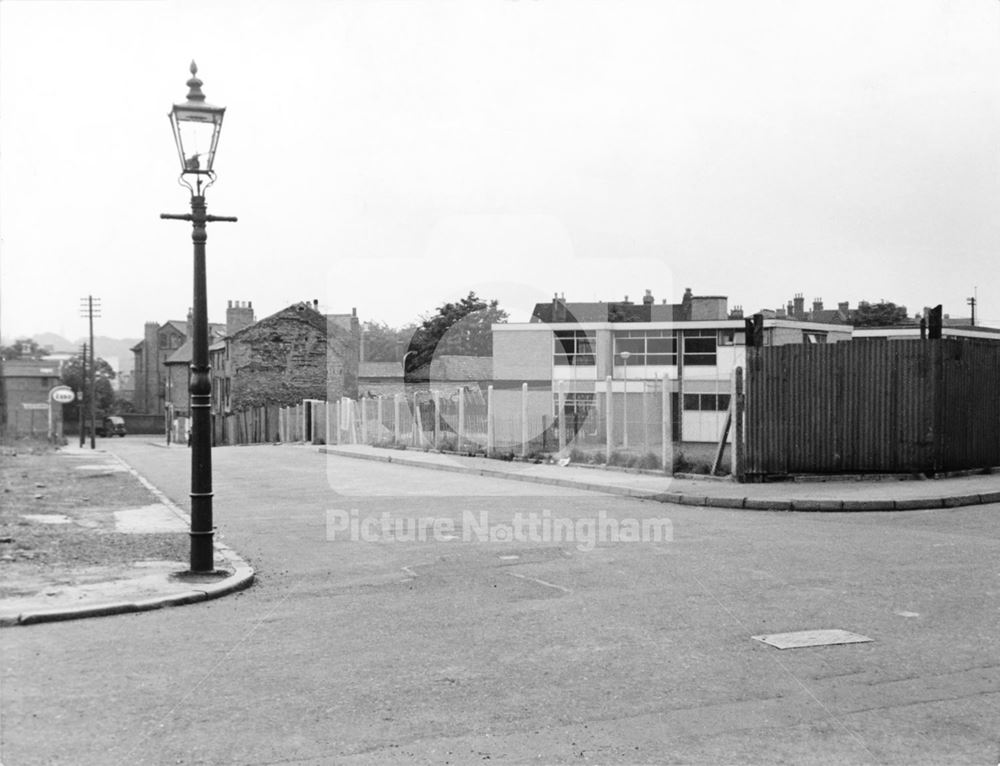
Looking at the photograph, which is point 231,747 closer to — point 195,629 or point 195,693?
point 195,693

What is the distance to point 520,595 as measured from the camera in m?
8.11

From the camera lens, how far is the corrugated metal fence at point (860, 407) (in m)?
16.8

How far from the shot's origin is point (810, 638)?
6.43m

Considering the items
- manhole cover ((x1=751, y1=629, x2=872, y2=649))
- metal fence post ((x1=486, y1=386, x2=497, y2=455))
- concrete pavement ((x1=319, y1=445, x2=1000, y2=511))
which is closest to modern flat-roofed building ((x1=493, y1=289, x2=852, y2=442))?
metal fence post ((x1=486, y1=386, x2=497, y2=455))

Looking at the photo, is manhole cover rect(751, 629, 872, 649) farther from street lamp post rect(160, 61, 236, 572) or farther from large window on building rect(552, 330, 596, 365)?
large window on building rect(552, 330, 596, 365)

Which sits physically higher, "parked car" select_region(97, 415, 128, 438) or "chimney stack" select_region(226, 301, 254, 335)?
"chimney stack" select_region(226, 301, 254, 335)

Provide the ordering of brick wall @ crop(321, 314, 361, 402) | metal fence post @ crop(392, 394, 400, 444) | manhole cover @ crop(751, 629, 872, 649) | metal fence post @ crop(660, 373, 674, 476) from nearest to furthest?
manhole cover @ crop(751, 629, 872, 649), metal fence post @ crop(660, 373, 674, 476), metal fence post @ crop(392, 394, 400, 444), brick wall @ crop(321, 314, 361, 402)

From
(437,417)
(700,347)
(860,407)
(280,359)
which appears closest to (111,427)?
(280,359)

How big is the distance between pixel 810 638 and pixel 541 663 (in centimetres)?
187

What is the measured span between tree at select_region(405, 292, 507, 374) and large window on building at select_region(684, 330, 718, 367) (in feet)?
37.0

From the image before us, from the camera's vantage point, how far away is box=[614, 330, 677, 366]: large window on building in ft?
186

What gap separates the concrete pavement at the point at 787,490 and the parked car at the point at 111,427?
253 ft

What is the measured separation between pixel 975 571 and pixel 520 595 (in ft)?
13.6

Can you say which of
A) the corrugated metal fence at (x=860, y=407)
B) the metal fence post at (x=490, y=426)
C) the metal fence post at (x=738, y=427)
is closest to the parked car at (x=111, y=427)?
the metal fence post at (x=490, y=426)
